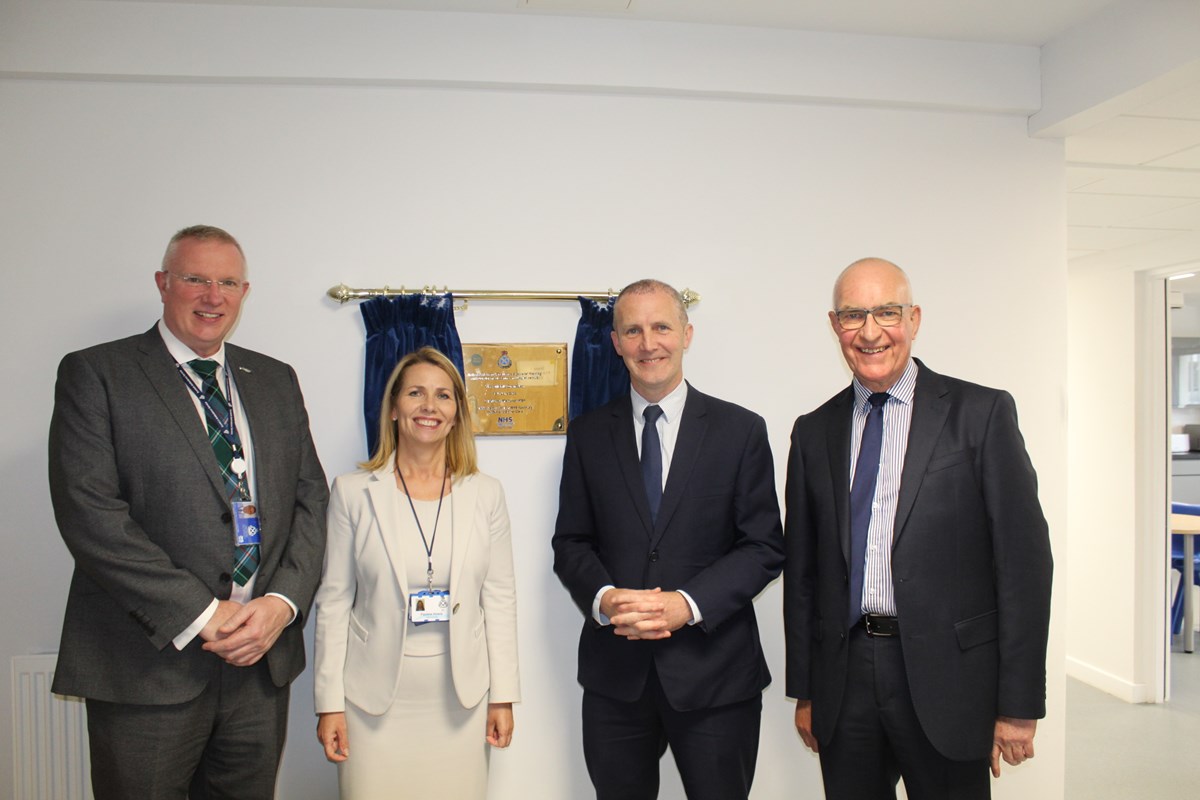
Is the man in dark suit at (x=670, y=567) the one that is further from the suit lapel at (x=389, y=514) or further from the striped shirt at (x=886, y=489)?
the suit lapel at (x=389, y=514)

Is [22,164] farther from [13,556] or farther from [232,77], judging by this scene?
[13,556]

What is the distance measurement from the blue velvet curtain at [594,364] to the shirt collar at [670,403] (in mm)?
447

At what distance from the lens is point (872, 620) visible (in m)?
1.86

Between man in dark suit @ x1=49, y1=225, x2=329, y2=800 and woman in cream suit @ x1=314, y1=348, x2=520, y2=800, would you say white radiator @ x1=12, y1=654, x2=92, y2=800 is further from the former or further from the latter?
woman in cream suit @ x1=314, y1=348, x2=520, y2=800

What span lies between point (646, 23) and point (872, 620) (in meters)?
2.17

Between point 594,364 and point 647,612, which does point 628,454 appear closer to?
point 647,612

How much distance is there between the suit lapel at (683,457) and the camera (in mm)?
2047

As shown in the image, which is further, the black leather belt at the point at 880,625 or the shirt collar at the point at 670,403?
the shirt collar at the point at 670,403

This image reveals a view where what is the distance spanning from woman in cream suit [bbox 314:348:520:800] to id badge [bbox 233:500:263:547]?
20cm

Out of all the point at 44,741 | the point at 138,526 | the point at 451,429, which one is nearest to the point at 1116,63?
the point at 451,429

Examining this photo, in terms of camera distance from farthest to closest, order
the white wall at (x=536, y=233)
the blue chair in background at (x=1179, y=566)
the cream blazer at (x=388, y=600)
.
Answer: the blue chair in background at (x=1179, y=566) < the white wall at (x=536, y=233) < the cream blazer at (x=388, y=600)

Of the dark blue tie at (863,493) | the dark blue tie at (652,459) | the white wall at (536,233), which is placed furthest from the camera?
the white wall at (536,233)

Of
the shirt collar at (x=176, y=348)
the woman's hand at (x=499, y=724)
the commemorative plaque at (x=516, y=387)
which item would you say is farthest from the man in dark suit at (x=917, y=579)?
the shirt collar at (x=176, y=348)

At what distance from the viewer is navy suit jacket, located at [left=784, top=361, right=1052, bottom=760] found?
1769 mm
